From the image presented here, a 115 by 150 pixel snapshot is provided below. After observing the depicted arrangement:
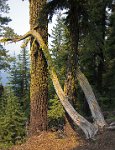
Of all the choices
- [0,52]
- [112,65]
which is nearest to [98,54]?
[112,65]

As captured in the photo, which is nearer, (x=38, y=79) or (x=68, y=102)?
(x=68, y=102)

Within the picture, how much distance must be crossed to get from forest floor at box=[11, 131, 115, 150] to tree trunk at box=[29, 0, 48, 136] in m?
0.80

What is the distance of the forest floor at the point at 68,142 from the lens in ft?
37.9

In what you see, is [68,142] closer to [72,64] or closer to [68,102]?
[68,102]

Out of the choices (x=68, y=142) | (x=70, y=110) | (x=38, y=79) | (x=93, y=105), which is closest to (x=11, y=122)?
(x=38, y=79)

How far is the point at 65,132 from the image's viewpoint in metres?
14.9

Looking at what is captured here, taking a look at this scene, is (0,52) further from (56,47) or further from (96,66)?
(56,47)

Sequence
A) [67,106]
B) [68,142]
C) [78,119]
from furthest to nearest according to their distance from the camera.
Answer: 1. [67,106]
2. [78,119]
3. [68,142]

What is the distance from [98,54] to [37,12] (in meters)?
17.3

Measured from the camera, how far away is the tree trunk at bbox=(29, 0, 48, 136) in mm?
14672

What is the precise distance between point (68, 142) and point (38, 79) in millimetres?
2966

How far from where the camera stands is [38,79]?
14.7 m

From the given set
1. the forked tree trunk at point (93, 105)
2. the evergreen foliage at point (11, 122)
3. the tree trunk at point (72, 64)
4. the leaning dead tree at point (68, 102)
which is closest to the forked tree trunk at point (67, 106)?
the leaning dead tree at point (68, 102)

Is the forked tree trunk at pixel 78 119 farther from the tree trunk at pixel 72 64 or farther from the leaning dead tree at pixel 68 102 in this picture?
the tree trunk at pixel 72 64
